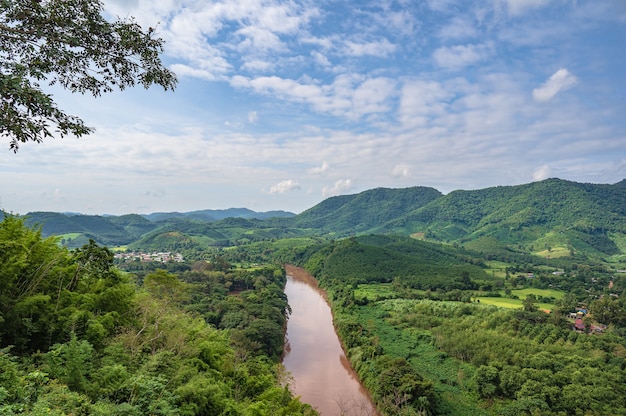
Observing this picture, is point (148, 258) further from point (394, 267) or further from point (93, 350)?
point (93, 350)

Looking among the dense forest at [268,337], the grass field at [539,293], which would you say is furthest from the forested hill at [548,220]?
the grass field at [539,293]

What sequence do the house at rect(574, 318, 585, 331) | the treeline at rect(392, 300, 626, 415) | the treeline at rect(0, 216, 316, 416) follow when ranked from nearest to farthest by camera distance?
the treeline at rect(0, 216, 316, 416) < the treeline at rect(392, 300, 626, 415) < the house at rect(574, 318, 585, 331)

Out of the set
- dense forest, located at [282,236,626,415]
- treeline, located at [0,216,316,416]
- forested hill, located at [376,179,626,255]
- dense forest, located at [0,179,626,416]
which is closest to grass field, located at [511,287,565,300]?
dense forest, located at [0,179,626,416]

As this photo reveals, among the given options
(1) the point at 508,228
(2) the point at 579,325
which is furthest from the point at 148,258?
(1) the point at 508,228

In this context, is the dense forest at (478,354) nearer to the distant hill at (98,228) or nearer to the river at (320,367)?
the river at (320,367)

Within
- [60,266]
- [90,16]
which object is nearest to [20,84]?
[90,16]

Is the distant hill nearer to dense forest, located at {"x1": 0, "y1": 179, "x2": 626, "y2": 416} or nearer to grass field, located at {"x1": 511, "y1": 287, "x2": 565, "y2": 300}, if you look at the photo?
dense forest, located at {"x1": 0, "y1": 179, "x2": 626, "y2": 416}
